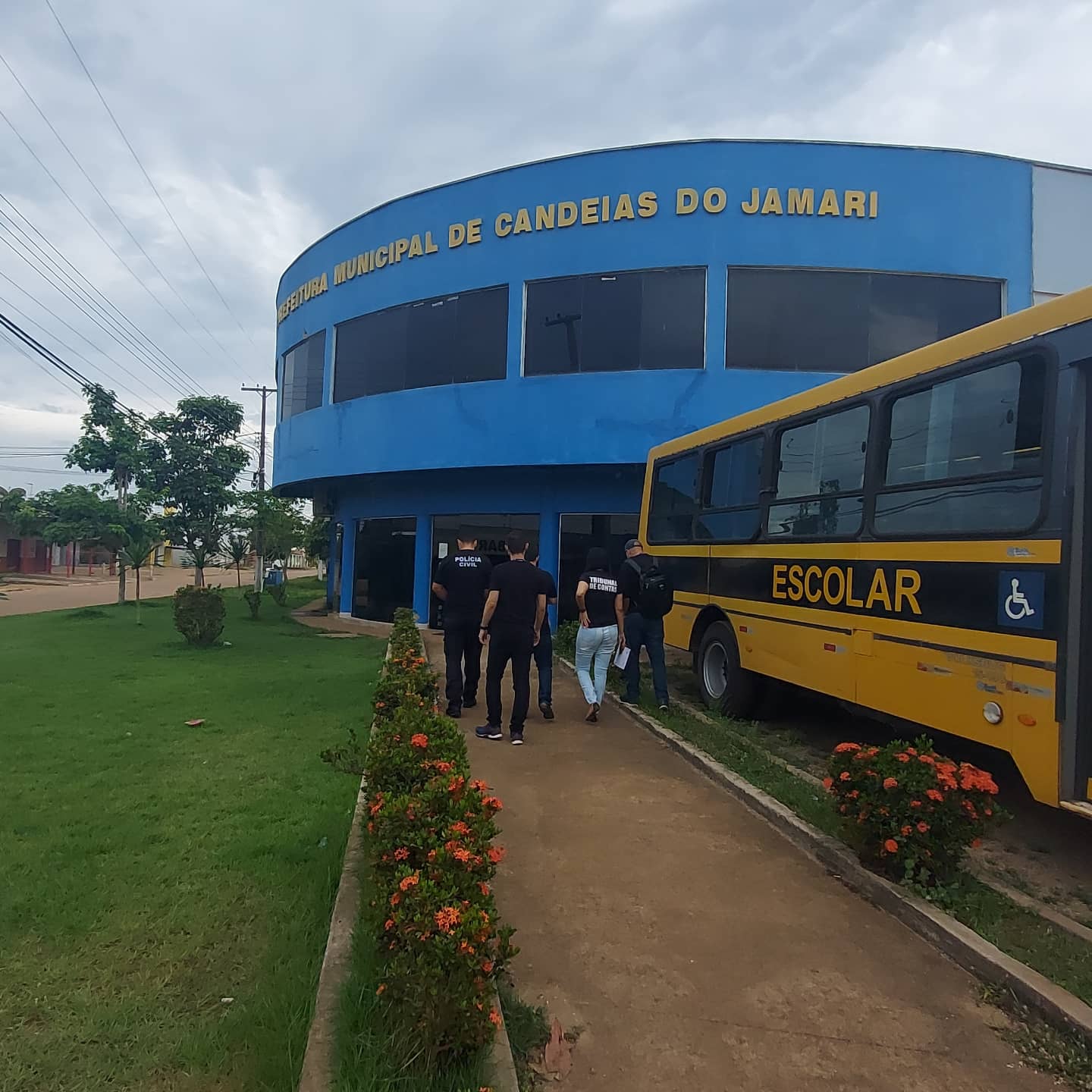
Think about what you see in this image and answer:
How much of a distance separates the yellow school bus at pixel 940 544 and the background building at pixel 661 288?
578cm

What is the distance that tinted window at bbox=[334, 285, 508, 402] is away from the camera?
48.1 feet

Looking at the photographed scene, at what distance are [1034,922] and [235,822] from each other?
4.34m

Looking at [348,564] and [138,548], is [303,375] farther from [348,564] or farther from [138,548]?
[138,548]

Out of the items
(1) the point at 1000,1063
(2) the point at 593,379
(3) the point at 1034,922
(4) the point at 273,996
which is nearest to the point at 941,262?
(2) the point at 593,379

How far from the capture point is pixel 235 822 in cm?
501

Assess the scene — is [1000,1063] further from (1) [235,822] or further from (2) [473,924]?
(1) [235,822]

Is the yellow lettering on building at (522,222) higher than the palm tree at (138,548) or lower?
higher

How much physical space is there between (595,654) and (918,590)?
332cm

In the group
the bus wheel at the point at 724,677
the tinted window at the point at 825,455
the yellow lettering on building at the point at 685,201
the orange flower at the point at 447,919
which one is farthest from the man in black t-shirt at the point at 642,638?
the yellow lettering on building at the point at 685,201

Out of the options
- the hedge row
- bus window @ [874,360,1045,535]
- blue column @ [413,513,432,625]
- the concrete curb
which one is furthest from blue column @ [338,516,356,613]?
the hedge row

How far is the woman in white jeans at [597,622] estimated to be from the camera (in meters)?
7.59

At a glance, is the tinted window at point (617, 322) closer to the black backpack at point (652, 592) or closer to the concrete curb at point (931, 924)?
the black backpack at point (652, 592)

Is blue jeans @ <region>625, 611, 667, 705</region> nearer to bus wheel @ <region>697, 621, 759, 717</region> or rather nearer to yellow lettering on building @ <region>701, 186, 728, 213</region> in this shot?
bus wheel @ <region>697, 621, 759, 717</region>

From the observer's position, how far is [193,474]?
81.5 ft
